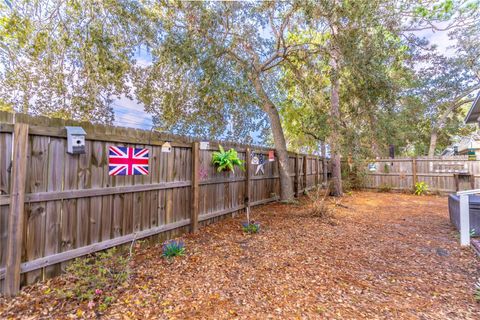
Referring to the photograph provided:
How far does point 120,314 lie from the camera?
1.97 meters

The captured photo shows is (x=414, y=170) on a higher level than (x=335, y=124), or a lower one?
lower

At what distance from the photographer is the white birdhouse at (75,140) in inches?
99.0

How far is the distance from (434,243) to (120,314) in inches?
183

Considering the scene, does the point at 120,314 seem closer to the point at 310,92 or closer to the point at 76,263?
the point at 76,263

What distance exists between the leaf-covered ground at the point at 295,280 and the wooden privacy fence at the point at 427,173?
652 centimetres

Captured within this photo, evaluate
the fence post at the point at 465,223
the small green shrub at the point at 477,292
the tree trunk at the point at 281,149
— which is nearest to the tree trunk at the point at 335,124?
the tree trunk at the point at 281,149

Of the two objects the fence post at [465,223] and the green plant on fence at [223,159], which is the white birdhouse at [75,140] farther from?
the fence post at [465,223]

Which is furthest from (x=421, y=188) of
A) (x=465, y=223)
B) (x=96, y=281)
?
(x=96, y=281)

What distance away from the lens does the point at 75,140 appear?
2.54 metres

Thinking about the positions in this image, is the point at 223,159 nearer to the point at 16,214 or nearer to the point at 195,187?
the point at 195,187

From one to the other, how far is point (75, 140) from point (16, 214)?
2.76 ft

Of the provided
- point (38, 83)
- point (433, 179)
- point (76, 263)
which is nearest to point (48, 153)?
point (76, 263)

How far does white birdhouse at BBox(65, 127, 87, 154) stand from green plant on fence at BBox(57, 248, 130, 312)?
1159mm

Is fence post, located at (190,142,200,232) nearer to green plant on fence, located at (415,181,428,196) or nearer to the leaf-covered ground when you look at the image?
the leaf-covered ground
